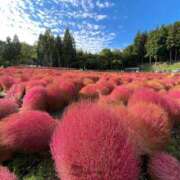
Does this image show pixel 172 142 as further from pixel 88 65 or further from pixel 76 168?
pixel 88 65

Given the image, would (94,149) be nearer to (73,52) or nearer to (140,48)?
(73,52)

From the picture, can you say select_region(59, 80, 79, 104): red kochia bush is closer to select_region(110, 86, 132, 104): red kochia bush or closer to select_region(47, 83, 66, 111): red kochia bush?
select_region(47, 83, 66, 111): red kochia bush

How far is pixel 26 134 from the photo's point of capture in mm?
2109

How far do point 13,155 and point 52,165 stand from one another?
474 millimetres

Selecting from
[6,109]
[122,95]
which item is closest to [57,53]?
[122,95]

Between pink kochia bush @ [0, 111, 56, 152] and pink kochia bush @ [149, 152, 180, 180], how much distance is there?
44.6 inches

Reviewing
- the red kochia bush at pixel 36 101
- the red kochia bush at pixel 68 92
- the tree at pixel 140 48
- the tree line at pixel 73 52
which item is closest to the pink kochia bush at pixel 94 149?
the red kochia bush at pixel 36 101

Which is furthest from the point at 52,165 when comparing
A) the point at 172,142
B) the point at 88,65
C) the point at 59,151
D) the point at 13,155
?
the point at 88,65

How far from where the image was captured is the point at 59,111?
396 centimetres

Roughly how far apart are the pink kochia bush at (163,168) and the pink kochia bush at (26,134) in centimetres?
113

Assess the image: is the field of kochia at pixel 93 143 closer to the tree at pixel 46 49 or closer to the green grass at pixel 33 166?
the green grass at pixel 33 166

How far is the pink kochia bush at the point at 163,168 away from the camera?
166cm

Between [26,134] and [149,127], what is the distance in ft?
4.57

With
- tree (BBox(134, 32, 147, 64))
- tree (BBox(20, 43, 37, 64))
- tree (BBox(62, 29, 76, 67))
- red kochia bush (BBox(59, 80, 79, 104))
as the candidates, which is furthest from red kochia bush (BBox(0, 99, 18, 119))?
tree (BBox(134, 32, 147, 64))
